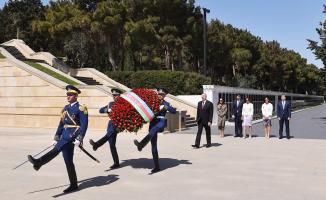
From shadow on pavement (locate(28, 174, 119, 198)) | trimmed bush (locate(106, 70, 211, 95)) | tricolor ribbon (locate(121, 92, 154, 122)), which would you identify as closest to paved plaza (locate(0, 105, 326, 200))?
shadow on pavement (locate(28, 174, 119, 198))

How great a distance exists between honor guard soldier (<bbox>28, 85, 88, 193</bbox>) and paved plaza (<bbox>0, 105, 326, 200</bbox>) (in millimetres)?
446

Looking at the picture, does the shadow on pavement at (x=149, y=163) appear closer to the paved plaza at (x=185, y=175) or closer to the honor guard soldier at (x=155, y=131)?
the paved plaza at (x=185, y=175)

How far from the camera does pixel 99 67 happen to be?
4119 centimetres

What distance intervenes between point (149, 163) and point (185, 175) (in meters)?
1.74

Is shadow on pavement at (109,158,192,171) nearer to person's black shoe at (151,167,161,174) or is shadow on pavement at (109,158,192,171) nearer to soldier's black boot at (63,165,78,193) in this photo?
person's black shoe at (151,167,161,174)

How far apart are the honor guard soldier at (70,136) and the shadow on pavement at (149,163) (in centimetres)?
264

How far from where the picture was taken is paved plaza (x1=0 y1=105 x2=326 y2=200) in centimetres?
741

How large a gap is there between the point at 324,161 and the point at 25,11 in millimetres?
51804

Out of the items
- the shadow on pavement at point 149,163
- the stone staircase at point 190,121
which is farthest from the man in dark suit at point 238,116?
the shadow on pavement at point 149,163

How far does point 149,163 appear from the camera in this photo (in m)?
10.6

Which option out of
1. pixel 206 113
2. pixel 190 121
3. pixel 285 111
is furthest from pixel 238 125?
pixel 190 121

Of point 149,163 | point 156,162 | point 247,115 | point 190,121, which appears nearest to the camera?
point 156,162

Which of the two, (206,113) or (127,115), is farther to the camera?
(206,113)

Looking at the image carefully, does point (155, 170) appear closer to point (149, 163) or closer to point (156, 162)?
point (156, 162)
